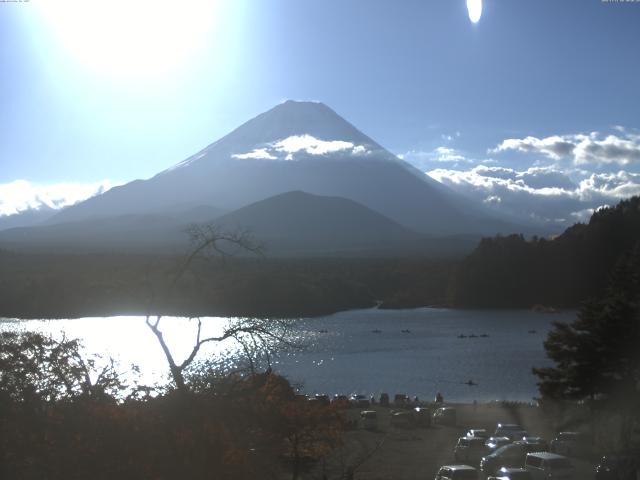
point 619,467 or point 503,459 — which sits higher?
point 619,467

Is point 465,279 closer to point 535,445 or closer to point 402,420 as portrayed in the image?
point 402,420

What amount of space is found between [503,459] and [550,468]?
1151mm

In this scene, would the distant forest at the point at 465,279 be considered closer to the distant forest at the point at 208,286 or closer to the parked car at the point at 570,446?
the distant forest at the point at 208,286

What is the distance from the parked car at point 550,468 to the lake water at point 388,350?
240 inches

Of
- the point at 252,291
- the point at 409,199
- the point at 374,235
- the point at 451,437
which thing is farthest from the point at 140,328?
the point at 409,199

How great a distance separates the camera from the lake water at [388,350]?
2226 cm

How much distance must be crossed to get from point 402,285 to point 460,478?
54.5 metres

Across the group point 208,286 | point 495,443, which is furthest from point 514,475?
point 208,286

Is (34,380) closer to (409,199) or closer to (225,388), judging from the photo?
(225,388)

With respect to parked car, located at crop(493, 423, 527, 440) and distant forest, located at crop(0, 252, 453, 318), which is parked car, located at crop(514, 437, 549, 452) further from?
distant forest, located at crop(0, 252, 453, 318)

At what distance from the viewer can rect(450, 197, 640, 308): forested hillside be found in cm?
5147

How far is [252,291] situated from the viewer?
4200 cm

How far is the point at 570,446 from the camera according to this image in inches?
396

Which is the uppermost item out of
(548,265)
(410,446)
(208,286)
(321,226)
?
(321,226)
